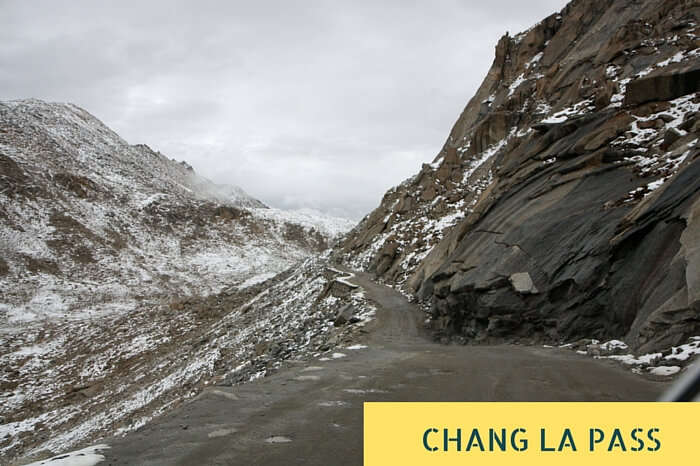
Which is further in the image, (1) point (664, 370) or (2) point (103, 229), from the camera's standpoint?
(2) point (103, 229)

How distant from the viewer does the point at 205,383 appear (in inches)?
701

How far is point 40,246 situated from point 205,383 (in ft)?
137

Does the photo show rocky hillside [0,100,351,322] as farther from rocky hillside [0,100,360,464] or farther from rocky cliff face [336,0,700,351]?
rocky cliff face [336,0,700,351]

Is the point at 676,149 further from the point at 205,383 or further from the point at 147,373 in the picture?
the point at 147,373

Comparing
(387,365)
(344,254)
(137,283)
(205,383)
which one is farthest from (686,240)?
(137,283)

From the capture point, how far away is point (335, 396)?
6973mm

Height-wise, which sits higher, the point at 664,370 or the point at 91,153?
the point at 91,153

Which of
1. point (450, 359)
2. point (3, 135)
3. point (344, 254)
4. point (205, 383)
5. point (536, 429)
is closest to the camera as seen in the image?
point (536, 429)

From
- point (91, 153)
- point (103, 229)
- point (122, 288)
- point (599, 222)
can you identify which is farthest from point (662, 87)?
point (91, 153)

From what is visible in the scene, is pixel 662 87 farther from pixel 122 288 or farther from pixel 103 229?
pixel 103 229

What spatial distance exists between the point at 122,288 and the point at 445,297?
3998 cm

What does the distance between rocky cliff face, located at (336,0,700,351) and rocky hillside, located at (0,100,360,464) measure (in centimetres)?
596

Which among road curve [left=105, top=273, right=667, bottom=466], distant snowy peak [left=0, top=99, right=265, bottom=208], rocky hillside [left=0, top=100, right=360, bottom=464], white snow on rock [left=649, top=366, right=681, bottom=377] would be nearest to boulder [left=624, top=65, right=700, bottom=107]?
road curve [left=105, top=273, right=667, bottom=466]

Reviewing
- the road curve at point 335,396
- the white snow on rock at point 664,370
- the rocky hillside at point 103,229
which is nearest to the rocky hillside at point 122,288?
the rocky hillside at point 103,229
